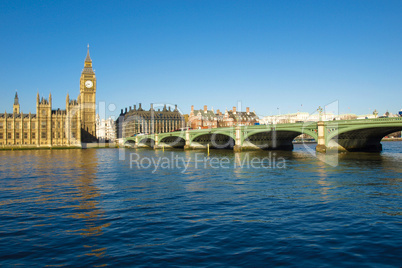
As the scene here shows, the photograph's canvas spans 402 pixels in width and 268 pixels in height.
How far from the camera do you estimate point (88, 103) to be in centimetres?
16675

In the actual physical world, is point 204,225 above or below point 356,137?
below

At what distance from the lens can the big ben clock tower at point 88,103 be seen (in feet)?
529

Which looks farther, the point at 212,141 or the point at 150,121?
the point at 150,121

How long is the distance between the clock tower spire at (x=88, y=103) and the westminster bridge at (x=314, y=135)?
2545 inches

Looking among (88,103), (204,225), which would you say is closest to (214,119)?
(88,103)

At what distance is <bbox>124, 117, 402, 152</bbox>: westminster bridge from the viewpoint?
55531 mm

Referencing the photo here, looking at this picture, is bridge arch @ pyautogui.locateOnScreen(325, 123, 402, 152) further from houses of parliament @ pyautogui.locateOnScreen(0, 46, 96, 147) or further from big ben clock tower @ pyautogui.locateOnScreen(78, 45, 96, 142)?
big ben clock tower @ pyautogui.locateOnScreen(78, 45, 96, 142)

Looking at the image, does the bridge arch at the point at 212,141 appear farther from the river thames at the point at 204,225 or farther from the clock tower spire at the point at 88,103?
the clock tower spire at the point at 88,103

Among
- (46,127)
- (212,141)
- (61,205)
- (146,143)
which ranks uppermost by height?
(46,127)

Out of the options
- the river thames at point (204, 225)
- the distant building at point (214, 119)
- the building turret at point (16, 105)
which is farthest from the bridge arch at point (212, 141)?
the building turret at point (16, 105)

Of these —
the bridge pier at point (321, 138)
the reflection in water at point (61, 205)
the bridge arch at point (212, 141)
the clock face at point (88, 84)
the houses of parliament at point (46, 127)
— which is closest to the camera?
the reflection in water at point (61, 205)

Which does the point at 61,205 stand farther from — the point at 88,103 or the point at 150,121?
the point at 150,121

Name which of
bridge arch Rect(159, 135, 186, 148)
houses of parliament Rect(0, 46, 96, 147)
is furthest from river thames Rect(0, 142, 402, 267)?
houses of parliament Rect(0, 46, 96, 147)

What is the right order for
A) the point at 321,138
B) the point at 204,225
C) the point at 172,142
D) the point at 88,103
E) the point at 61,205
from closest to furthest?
the point at 204,225 < the point at 61,205 < the point at 321,138 < the point at 172,142 < the point at 88,103
